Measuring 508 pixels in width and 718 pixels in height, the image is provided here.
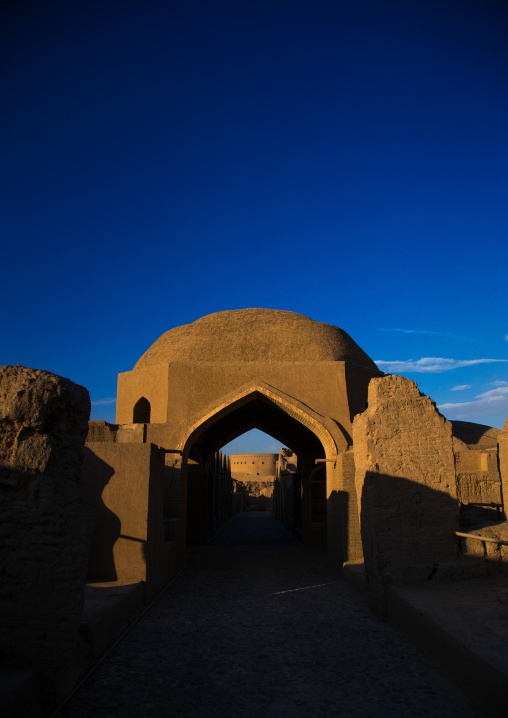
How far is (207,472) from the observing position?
1622cm

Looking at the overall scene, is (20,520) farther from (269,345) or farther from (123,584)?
(269,345)

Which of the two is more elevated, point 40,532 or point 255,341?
point 255,341

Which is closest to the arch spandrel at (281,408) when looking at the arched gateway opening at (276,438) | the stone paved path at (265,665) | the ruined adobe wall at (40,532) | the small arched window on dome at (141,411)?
the small arched window on dome at (141,411)

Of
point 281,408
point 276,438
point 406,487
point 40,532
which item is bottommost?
point 40,532

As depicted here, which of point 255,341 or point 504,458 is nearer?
point 504,458

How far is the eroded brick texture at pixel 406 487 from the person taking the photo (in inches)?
242

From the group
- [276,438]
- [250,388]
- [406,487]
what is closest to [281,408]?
[250,388]

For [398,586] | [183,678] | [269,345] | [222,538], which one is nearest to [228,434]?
[222,538]

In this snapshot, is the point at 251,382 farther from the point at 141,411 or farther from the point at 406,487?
the point at 406,487

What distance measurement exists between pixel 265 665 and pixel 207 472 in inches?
452

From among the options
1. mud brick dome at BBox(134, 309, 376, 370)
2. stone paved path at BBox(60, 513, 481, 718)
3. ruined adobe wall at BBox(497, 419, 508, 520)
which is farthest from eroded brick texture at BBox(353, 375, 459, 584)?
mud brick dome at BBox(134, 309, 376, 370)

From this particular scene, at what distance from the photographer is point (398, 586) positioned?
6.03 metres

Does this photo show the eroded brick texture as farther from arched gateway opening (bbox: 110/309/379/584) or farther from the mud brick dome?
the mud brick dome

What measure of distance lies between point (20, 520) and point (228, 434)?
1236 centimetres
